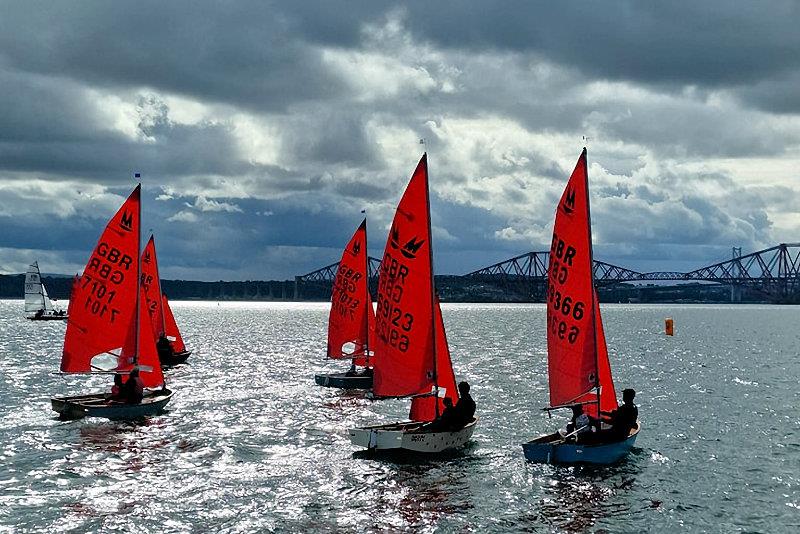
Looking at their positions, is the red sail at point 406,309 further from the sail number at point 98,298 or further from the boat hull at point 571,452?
the sail number at point 98,298

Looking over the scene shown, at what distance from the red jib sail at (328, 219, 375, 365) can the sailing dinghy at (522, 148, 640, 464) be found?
23251mm

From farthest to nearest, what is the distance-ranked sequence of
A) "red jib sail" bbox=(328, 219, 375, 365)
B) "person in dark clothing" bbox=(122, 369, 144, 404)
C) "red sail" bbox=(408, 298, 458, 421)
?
"red jib sail" bbox=(328, 219, 375, 365)
"person in dark clothing" bbox=(122, 369, 144, 404)
"red sail" bbox=(408, 298, 458, 421)

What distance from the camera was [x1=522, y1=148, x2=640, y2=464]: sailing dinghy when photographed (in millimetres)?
31391

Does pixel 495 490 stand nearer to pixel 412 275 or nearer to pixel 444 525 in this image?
pixel 444 525

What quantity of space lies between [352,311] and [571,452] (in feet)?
88.4

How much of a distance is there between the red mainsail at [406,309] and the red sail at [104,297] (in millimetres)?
13196

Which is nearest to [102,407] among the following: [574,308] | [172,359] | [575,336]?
[575,336]

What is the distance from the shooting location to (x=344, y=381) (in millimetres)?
53750

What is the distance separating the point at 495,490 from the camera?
96.1ft

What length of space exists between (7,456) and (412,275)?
52.2 feet

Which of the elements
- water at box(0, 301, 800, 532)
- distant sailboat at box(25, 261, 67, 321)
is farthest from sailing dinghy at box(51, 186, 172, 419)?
distant sailboat at box(25, 261, 67, 321)

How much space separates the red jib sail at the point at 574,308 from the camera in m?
31.7

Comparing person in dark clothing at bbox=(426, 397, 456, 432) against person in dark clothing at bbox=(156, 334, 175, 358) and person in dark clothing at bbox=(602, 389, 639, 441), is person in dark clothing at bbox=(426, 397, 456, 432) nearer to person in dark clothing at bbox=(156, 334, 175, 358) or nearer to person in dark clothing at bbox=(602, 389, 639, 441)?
person in dark clothing at bbox=(602, 389, 639, 441)

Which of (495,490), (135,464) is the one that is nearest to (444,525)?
(495,490)
